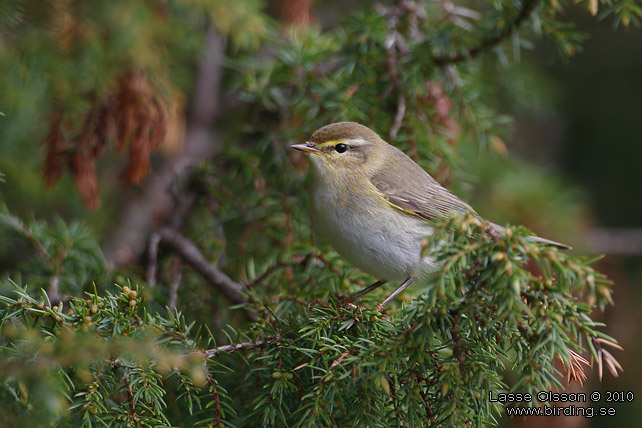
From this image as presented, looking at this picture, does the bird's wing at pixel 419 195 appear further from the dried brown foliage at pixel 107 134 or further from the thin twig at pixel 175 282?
the dried brown foliage at pixel 107 134

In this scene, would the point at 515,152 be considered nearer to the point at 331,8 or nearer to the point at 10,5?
the point at 331,8

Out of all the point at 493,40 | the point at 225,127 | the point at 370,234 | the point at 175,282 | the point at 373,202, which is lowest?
the point at 175,282

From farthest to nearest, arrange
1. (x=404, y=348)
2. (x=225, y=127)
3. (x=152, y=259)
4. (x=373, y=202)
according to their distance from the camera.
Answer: (x=225, y=127)
(x=152, y=259)
(x=373, y=202)
(x=404, y=348)

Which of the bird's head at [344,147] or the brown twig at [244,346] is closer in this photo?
the brown twig at [244,346]

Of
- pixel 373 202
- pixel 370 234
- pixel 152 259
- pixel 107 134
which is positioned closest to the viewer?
Answer: pixel 370 234

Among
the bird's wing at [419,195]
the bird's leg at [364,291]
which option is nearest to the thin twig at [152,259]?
the bird's leg at [364,291]

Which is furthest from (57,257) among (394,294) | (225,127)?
(225,127)

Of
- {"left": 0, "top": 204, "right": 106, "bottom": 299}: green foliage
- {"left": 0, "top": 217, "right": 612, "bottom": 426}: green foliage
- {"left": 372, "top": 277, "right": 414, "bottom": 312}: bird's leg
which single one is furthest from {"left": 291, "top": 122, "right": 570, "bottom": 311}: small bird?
{"left": 0, "top": 204, "right": 106, "bottom": 299}: green foliage

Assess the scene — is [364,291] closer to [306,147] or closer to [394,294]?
[394,294]

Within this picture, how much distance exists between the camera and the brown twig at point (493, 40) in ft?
8.61

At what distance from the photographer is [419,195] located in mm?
3174

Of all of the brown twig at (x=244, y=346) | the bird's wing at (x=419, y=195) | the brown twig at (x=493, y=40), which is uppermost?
the brown twig at (x=493, y=40)

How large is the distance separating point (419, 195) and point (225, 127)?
2.41 m

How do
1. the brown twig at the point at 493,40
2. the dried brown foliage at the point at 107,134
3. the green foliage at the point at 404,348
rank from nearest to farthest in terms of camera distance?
1. the green foliage at the point at 404,348
2. the brown twig at the point at 493,40
3. the dried brown foliage at the point at 107,134
